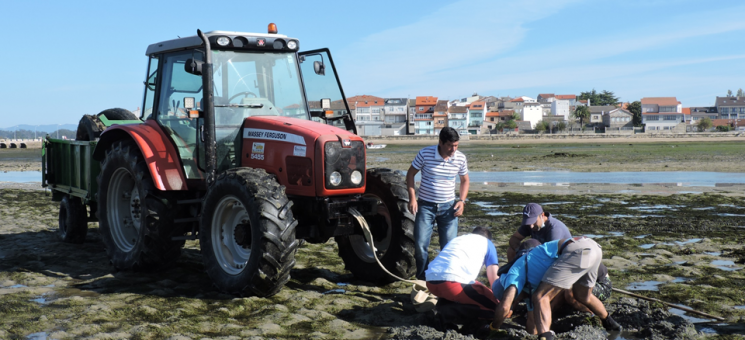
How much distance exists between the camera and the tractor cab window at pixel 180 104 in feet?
22.5

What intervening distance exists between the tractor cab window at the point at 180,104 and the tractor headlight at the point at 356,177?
5.90 ft

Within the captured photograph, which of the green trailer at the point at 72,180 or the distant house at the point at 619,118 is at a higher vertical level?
the distant house at the point at 619,118

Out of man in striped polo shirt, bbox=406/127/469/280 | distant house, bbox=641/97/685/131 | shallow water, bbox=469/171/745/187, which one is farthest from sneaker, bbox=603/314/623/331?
distant house, bbox=641/97/685/131

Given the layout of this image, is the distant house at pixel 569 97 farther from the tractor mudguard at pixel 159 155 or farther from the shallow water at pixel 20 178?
the tractor mudguard at pixel 159 155

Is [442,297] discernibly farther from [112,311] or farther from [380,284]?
[112,311]

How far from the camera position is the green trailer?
28.2 feet

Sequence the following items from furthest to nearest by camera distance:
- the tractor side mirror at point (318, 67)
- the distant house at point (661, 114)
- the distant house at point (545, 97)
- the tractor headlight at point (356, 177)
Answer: the distant house at point (545, 97) → the distant house at point (661, 114) → the tractor side mirror at point (318, 67) → the tractor headlight at point (356, 177)

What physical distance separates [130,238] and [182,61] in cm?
243

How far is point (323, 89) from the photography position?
23.4 ft

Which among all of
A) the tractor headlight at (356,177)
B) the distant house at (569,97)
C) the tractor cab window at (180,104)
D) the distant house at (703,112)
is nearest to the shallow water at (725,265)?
the tractor headlight at (356,177)

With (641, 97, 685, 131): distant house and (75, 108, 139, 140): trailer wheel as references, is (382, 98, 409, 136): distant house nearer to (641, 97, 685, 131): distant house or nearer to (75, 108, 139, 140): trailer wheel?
(641, 97, 685, 131): distant house

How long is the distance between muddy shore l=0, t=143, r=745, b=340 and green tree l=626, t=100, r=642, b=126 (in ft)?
387

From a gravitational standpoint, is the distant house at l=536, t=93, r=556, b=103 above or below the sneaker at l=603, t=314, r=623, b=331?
above

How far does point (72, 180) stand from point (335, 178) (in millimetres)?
5178
